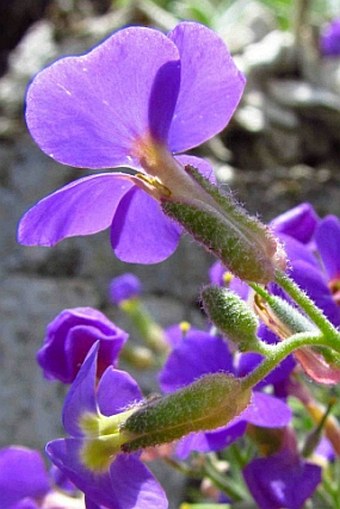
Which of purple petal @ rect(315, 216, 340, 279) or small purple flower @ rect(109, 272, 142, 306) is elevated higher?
purple petal @ rect(315, 216, 340, 279)

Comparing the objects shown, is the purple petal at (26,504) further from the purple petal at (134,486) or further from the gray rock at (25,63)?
the gray rock at (25,63)

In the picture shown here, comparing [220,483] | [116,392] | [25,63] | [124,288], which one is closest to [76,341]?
[116,392]

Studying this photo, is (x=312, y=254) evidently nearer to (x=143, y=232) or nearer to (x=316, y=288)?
(x=316, y=288)

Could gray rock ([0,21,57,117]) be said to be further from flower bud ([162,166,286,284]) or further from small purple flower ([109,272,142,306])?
flower bud ([162,166,286,284])

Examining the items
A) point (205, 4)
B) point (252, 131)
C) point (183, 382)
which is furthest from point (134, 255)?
point (205, 4)

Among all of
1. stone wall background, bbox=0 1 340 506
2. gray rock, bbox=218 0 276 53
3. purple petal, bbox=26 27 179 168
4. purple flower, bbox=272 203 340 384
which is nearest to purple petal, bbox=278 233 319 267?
purple flower, bbox=272 203 340 384

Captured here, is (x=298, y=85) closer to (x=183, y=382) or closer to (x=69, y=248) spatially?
(x=69, y=248)

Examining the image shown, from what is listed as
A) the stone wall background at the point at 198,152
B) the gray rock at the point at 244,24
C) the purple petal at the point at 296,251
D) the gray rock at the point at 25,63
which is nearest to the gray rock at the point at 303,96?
the stone wall background at the point at 198,152
